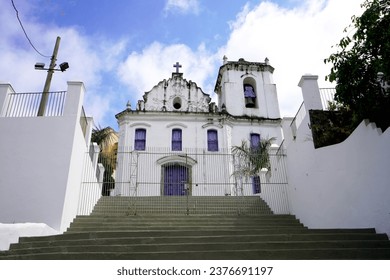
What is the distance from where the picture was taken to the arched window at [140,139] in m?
Result: 19.0

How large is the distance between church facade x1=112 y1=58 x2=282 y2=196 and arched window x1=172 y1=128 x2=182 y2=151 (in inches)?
2.1

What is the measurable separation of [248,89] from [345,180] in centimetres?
1518

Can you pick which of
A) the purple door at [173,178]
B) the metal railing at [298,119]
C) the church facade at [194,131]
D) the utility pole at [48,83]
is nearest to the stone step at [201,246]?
the metal railing at [298,119]

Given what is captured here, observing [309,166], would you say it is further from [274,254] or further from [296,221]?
[274,254]

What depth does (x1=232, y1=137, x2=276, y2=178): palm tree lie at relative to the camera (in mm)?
16594

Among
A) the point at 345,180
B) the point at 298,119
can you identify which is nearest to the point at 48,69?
the point at 298,119

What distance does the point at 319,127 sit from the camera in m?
9.34

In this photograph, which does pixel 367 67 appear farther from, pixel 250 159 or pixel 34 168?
pixel 250 159

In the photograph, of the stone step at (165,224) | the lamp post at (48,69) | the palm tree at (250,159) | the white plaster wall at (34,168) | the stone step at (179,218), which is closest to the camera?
the white plaster wall at (34,168)

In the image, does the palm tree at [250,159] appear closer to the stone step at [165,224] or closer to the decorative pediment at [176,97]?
the decorative pediment at [176,97]

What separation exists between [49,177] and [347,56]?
8.00 metres

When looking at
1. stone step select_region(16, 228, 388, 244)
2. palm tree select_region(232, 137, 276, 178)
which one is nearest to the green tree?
stone step select_region(16, 228, 388, 244)

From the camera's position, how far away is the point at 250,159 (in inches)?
692

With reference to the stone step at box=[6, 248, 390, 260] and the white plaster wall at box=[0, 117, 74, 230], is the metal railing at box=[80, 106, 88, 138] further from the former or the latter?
the stone step at box=[6, 248, 390, 260]
